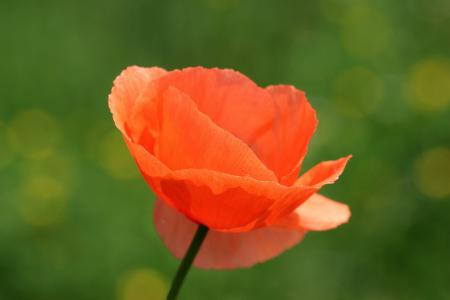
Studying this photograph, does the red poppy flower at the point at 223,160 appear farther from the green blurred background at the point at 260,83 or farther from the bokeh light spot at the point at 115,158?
the bokeh light spot at the point at 115,158

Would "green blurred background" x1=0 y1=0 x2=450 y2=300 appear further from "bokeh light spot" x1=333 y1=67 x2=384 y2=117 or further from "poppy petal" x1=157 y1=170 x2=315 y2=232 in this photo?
"poppy petal" x1=157 y1=170 x2=315 y2=232

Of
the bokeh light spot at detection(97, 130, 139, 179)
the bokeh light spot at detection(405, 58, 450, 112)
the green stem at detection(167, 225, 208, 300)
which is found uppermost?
the green stem at detection(167, 225, 208, 300)

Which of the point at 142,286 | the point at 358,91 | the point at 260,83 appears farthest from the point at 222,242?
the point at 260,83

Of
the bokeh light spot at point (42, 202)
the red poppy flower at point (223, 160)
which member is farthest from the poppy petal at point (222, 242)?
the bokeh light spot at point (42, 202)

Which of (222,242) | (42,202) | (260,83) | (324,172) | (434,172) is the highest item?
(324,172)

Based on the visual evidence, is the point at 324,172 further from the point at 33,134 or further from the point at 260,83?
the point at 260,83

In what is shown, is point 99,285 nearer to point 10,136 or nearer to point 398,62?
point 10,136

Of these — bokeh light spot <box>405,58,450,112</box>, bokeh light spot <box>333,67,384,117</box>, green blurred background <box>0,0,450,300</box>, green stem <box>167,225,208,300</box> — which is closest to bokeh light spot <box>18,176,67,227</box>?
green blurred background <box>0,0,450,300</box>
